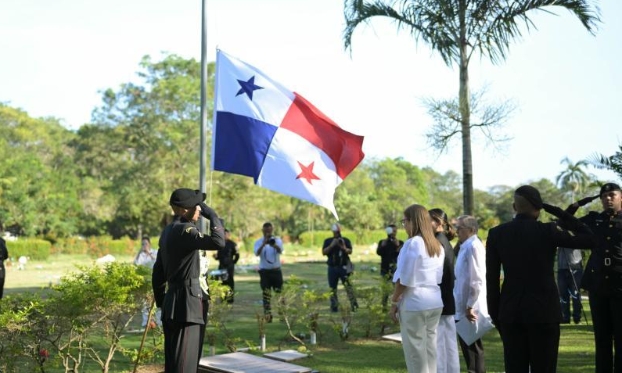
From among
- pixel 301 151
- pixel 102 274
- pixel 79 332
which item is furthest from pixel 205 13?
pixel 79 332

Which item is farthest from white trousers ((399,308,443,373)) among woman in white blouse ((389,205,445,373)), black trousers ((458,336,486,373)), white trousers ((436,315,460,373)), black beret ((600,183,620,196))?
black beret ((600,183,620,196))

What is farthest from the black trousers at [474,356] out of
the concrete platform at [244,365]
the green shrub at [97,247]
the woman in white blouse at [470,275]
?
the green shrub at [97,247]

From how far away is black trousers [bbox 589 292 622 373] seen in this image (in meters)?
6.47

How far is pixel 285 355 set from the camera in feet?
30.6

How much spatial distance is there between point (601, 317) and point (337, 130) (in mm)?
3817

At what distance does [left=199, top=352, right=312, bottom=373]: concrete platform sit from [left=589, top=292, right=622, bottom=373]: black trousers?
3.16 meters

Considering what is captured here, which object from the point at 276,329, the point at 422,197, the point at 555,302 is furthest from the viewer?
the point at 422,197

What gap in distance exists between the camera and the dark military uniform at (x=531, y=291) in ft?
16.6

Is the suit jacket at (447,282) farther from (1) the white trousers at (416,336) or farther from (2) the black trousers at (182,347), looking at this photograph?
(2) the black trousers at (182,347)

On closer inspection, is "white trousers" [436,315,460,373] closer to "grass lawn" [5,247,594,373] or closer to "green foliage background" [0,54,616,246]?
"grass lawn" [5,247,594,373]

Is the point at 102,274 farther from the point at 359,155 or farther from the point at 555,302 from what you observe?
the point at 555,302

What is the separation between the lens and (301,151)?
8.73 metres

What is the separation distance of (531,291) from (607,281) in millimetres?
1836

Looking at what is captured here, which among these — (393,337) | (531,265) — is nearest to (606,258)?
(531,265)
